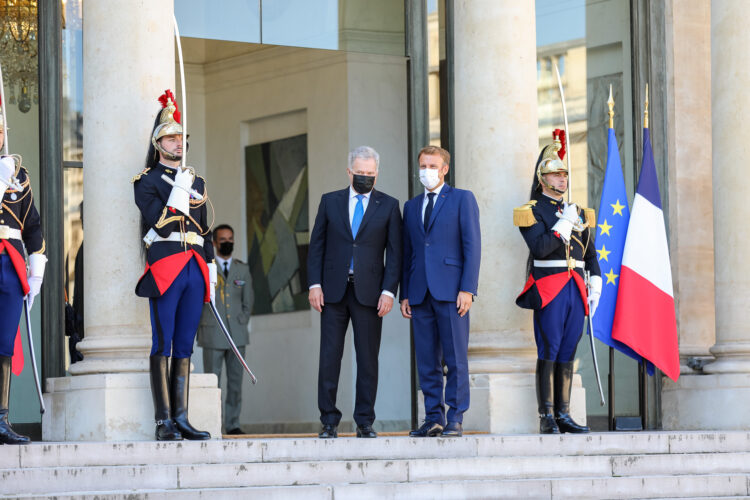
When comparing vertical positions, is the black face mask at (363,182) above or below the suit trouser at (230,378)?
above

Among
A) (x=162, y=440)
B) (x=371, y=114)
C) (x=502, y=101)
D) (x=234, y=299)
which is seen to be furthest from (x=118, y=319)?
(x=371, y=114)

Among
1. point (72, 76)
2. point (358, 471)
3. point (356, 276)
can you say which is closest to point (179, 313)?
point (356, 276)

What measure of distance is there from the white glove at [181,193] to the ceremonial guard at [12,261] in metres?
0.87

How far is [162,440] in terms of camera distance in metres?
8.64

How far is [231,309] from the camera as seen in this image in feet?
44.9

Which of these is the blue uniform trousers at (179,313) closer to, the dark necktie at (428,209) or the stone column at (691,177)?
the dark necktie at (428,209)

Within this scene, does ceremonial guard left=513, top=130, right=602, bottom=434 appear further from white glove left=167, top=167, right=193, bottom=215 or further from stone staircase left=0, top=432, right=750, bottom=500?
white glove left=167, top=167, right=193, bottom=215

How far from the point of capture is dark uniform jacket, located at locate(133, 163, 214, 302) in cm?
878

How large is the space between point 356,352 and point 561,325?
1.49m

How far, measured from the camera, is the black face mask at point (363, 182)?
9219mm

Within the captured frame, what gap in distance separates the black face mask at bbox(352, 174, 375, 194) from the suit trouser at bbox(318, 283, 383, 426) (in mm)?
626

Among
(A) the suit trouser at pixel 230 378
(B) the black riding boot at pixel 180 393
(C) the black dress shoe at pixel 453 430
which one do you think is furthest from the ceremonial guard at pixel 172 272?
(A) the suit trouser at pixel 230 378

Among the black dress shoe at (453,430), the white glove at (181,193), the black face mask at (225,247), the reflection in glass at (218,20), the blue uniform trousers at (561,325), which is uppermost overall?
the reflection in glass at (218,20)

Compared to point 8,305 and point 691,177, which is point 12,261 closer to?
point 8,305
